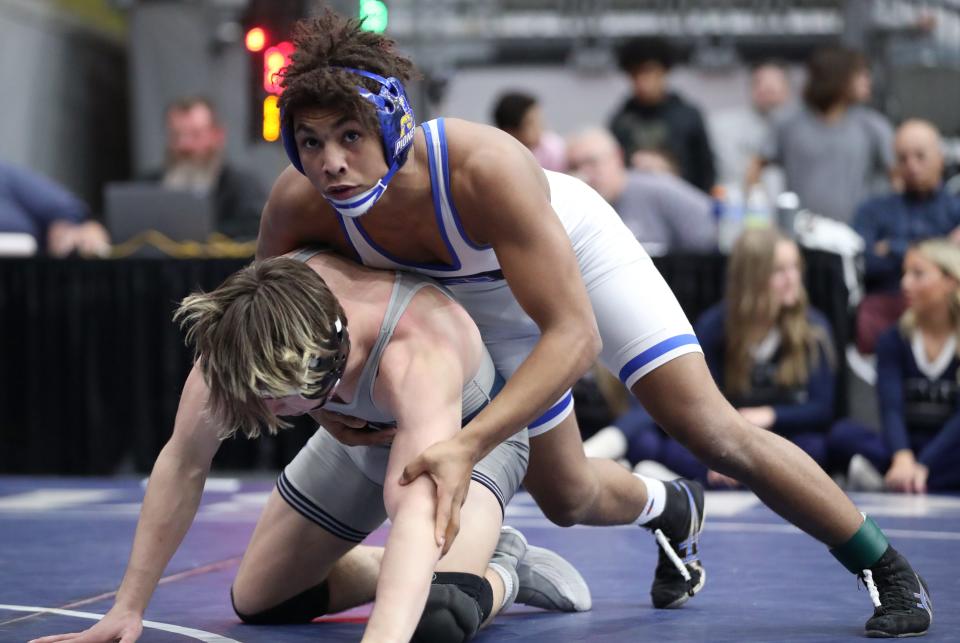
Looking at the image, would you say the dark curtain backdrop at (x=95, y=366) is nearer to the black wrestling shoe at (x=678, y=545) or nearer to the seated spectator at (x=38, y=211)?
the seated spectator at (x=38, y=211)

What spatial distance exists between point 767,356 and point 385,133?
356cm

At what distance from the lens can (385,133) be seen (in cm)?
267

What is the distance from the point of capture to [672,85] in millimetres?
11344

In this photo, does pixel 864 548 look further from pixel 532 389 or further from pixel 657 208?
pixel 657 208

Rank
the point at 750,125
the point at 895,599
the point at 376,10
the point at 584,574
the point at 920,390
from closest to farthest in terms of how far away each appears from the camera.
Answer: the point at 895,599 < the point at 584,574 < the point at 920,390 < the point at 376,10 < the point at 750,125

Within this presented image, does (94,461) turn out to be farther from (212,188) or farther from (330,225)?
(330,225)

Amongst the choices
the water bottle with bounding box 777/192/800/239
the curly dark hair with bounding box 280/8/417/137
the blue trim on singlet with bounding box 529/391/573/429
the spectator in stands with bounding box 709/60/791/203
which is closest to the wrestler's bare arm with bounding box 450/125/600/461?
the curly dark hair with bounding box 280/8/417/137

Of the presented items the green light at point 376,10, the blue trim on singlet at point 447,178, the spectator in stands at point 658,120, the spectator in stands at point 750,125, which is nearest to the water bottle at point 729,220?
the spectator in stands at point 658,120

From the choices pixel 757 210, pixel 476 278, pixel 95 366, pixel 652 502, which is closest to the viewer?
pixel 476 278

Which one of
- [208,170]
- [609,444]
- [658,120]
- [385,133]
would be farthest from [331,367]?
[658,120]

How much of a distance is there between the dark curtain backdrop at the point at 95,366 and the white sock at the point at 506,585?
11.0 ft

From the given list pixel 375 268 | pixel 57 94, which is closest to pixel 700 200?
pixel 375 268

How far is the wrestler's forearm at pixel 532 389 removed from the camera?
2.48m

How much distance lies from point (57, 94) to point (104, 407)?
5922mm
